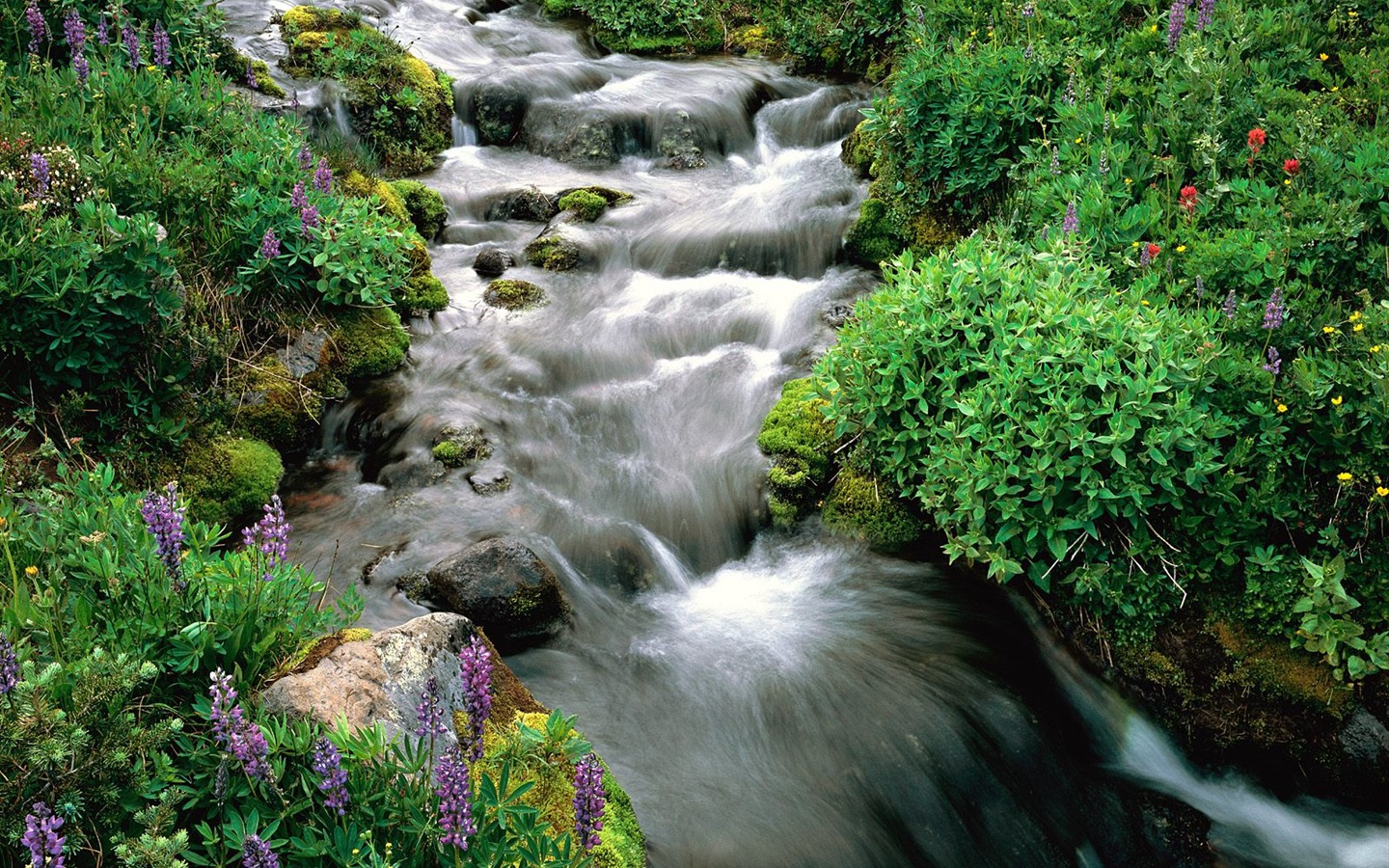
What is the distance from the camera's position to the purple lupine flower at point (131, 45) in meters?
7.16

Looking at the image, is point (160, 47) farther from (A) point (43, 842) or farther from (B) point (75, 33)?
(A) point (43, 842)

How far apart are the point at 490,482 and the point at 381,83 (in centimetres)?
639

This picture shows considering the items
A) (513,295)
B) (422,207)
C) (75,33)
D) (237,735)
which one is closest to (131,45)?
(75,33)

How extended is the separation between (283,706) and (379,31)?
10.6m

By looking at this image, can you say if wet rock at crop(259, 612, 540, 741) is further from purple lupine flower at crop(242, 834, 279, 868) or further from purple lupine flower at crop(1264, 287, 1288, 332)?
purple lupine flower at crop(1264, 287, 1288, 332)

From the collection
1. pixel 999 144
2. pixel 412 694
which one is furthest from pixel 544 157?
pixel 412 694

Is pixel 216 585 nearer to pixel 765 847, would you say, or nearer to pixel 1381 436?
pixel 765 847

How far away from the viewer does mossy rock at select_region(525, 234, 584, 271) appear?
9.14 metres

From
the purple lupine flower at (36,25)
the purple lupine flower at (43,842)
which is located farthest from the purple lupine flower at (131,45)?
the purple lupine flower at (43,842)

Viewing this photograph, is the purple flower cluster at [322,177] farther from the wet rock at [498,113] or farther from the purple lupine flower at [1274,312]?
the purple lupine flower at [1274,312]

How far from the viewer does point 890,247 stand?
8523 mm

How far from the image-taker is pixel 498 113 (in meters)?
11.7

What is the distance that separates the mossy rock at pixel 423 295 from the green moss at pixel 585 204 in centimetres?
200

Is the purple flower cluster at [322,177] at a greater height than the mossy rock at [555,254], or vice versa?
the purple flower cluster at [322,177]
